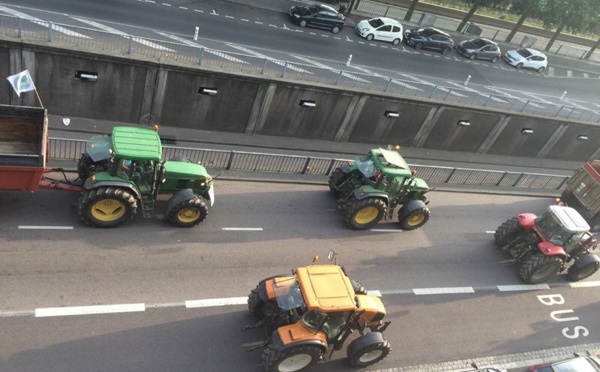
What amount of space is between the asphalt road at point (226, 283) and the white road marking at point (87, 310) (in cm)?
4

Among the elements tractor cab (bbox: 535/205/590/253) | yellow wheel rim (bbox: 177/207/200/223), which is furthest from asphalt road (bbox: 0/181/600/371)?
tractor cab (bbox: 535/205/590/253)

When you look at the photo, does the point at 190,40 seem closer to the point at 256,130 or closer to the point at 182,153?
the point at 256,130

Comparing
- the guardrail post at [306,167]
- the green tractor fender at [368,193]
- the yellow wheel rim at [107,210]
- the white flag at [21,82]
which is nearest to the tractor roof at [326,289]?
the green tractor fender at [368,193]

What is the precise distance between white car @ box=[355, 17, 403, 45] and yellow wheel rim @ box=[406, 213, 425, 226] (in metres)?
16.4

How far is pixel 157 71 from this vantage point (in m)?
16.0

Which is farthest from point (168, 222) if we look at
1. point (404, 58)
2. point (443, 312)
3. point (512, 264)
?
point (404, 58)

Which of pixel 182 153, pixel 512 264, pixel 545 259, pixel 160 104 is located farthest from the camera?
pixel 160 104

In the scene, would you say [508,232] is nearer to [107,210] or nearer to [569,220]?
[569,220]

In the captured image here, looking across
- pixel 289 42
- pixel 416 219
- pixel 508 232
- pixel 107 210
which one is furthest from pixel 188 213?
pixel 289 42

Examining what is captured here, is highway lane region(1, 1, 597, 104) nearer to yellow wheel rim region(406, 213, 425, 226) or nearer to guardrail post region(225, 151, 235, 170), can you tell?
guardrail post region(225, 151, 235, 170)

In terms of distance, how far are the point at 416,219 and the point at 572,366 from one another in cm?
555

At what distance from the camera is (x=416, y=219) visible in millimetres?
14234

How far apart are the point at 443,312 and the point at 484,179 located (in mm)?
8235

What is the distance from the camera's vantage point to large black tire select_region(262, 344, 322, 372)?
8.57 m
